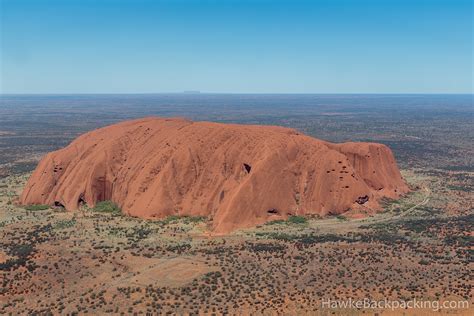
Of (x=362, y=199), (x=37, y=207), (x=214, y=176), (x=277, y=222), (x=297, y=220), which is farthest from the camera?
(x=37, y=207)

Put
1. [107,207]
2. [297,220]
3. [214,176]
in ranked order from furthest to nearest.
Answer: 1. [107,207]
2. [214,176]
3. [297,220]

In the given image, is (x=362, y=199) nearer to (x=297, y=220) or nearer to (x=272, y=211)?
(x=297, y=220)

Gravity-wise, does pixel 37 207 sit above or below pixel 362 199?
below

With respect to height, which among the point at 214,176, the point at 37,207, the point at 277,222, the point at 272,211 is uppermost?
the point at 214,176

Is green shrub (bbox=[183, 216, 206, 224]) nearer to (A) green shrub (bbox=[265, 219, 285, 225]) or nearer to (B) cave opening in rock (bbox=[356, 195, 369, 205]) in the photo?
(A) green shrub (bbox=[265, 219, 285, 225])

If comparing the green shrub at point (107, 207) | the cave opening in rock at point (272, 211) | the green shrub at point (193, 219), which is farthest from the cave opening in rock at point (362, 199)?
the green shrub at point (107, 207)

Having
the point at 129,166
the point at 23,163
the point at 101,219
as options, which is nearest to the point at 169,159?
the point at 129,166

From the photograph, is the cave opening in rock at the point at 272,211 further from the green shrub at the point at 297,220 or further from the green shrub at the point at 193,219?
the green shrub at the point at 193,219

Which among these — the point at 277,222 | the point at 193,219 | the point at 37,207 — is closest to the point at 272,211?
the point at 277,222
